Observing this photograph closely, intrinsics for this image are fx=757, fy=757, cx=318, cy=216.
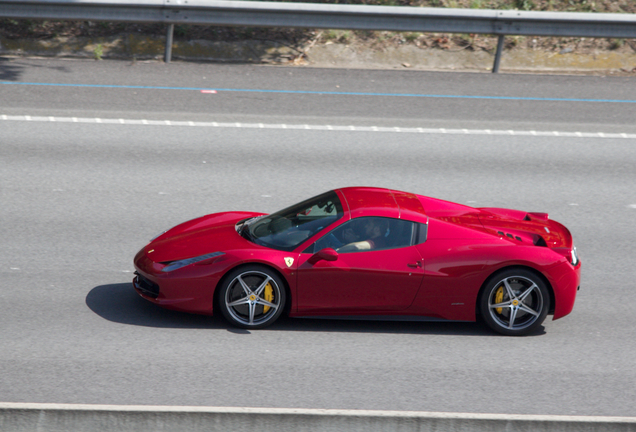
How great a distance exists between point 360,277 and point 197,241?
1.64 meters

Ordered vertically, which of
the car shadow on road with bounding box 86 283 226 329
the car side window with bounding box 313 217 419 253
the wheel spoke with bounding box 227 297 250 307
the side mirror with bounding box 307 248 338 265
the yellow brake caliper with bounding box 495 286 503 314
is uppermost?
the car side window with bounding box 313 217 419 253

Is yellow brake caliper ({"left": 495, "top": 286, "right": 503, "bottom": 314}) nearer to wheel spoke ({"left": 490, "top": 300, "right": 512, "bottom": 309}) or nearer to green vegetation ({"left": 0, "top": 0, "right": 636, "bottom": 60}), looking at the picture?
wheel spoke ({"left": 490, "top": 300, "right": 512, "bottom": 309})

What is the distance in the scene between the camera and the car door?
7105 mm

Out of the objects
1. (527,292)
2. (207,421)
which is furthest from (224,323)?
(527,292)

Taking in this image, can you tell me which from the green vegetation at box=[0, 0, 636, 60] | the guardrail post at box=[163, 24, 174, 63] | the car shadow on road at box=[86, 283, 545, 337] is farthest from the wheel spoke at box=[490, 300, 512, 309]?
the green vegetation at box=[0, 0, 636, 60]

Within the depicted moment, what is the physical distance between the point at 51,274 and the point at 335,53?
983 cm

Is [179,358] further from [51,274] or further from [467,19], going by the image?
[467,19]

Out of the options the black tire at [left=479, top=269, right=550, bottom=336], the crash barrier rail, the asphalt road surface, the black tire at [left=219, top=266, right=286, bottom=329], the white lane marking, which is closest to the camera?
the asphalt road surface

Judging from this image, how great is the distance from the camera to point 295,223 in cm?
750

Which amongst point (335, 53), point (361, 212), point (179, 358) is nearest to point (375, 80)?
point (335, 53)

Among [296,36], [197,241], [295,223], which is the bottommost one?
[197,241]

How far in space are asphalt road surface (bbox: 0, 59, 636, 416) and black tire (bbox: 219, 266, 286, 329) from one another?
17cm

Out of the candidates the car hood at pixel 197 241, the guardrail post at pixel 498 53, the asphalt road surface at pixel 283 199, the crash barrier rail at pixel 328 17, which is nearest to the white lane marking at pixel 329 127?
the asphalt road surface at pixel 283 199

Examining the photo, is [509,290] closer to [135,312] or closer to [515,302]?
[515,302]
